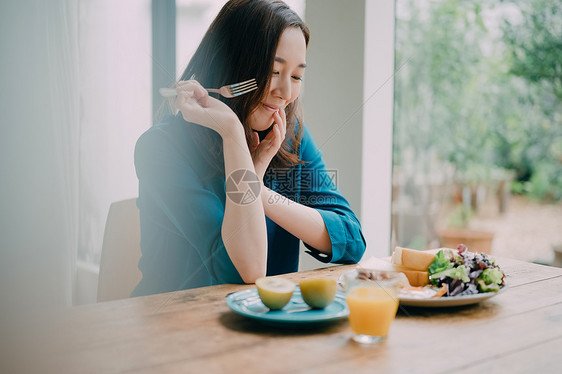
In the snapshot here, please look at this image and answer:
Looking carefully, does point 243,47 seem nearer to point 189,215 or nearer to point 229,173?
point 229,173

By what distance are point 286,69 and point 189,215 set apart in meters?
0.44

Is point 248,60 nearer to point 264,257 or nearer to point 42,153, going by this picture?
point 264,257

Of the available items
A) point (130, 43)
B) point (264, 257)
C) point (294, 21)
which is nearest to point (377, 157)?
point (294, 21)

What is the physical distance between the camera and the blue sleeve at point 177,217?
3.97 feet

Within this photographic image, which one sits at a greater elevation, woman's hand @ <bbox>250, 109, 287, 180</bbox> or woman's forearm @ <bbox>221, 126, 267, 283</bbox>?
woman's hand @ <bbox>250, 109, 287, 180</bbox>

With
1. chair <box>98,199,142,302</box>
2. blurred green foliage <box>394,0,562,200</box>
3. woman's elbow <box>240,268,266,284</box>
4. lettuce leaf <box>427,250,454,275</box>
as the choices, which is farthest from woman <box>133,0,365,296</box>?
blurred green foliage <box>394,0,562,200</box>

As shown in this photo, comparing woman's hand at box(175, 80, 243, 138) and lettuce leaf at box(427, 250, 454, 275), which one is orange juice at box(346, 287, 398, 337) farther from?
woman's hand at box(175, 80, 243, 138)

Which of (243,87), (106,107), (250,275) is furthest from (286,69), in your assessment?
(106,107)

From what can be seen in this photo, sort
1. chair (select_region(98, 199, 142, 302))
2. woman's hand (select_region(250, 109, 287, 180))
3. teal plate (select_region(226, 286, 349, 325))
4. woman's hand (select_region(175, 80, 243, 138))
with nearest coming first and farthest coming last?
teal plate (select_region(226, 286, 349, 325)) → woman's hand (select_region(175, 80, 243, 138)) → woman's hand (select_region(250, 109, 287, 180)) → chair (select_region(98, 199, 142, 302))

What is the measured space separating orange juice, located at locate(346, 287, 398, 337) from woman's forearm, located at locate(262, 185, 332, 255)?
48 centimetres

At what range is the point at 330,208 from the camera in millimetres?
1389

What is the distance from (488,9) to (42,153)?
2.25 m

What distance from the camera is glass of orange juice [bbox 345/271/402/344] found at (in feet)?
2.48

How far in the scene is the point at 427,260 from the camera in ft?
3.35
